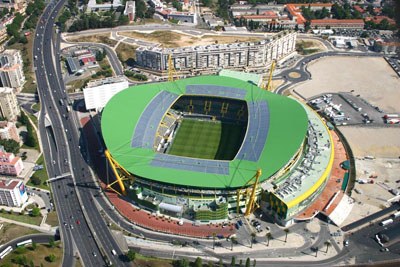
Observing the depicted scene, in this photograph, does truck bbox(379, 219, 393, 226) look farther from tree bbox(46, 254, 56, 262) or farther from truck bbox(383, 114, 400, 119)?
tree bbox(46, 254, 56, 262)

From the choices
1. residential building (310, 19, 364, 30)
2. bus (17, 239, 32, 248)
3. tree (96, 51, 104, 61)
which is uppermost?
residential building (310, 19, 364, 30)

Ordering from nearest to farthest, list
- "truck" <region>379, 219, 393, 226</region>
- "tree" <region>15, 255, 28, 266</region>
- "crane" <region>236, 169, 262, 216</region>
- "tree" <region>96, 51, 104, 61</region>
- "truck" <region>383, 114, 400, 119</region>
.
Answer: "tree" <region>15, 255, 28, 266</region>, "crane" <region>236, 169, 262, 216</region>, "truck" <region>379, 219, 393, 226</region>, "truck" <region>383, 114, 400, 119</region>, "tree" <region>96, 51, 104, 61</region>

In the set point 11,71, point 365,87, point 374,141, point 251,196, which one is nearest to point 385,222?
point 251,196

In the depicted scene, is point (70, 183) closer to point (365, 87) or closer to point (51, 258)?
point (51, 258)

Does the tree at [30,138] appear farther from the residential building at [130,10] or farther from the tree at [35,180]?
the residential building at [130,10]

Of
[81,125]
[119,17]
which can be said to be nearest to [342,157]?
[81,125]

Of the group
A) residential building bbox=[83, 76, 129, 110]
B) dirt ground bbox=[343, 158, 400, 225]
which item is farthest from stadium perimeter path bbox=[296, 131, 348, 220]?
residential building bbox=[83, 76, 129, 110]
